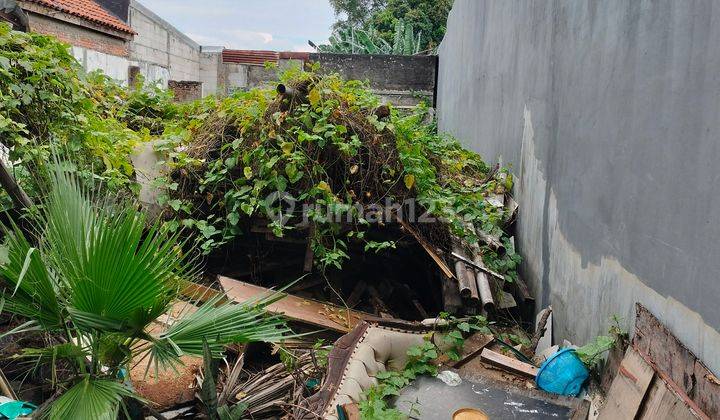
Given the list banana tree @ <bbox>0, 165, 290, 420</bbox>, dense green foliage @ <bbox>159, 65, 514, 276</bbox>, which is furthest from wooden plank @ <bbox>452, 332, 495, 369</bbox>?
banana tree @ <bbox>0, 165, 290, 420</bbox>

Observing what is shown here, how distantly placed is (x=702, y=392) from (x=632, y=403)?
48 centimetres

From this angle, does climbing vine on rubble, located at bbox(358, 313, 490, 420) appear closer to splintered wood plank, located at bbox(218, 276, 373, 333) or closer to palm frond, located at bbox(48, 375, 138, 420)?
splintered wood plank, located at bbox(218, 276, 373, 333)

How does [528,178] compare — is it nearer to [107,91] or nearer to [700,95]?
[700,95]

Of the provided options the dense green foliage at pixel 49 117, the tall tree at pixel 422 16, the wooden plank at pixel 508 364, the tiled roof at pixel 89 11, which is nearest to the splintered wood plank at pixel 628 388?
the wooden plank at pixel 508 364

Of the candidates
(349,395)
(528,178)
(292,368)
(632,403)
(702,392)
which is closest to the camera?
(702,392)

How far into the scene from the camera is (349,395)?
314cm

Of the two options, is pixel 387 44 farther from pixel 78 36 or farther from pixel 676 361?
pixel 676 361

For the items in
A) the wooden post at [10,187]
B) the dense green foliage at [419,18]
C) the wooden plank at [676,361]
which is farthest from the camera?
the dense green foliage at [419,18]

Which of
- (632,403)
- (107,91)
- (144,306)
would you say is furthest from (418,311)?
(107,91)

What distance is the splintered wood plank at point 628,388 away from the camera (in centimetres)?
246

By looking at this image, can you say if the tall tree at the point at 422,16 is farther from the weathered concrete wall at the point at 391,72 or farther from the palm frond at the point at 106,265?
the palm frond at the point at 106,265

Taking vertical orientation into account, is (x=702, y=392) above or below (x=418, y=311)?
above

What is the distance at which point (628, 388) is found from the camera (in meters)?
2.59

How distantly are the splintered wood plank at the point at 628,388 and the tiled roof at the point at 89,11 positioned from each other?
1220cm
